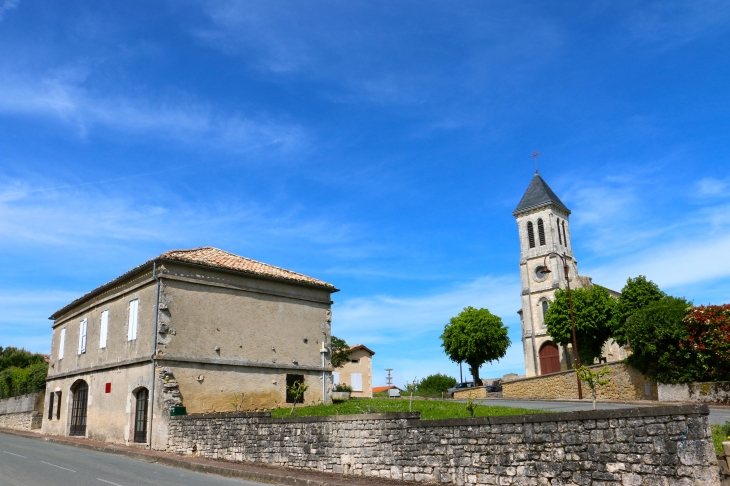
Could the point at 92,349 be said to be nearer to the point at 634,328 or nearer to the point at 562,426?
the point at 562,426

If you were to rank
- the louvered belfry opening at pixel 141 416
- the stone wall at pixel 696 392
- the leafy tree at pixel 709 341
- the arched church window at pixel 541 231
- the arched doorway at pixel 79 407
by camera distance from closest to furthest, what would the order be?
the louvered belfry opening at pixel 141 416 → the stone wall at pixel 696 392 → the leafy tree at pixel 709 341 → the arched doorway at pixel 79 407 → the arched church window at pixel 541 231

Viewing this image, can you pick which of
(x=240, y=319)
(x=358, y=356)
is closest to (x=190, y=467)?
(x=240, y=319)

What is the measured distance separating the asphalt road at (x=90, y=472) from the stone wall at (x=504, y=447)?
158 centimetres

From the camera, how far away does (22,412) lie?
110ft

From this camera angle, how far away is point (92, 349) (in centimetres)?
2362

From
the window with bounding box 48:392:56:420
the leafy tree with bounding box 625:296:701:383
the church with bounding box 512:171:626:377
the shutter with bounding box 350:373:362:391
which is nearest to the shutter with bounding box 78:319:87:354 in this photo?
the window with bounding box 48:392:56:420

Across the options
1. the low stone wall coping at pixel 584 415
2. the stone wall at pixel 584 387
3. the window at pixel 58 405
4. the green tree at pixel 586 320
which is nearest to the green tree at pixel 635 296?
the green tree at pixel 586 320

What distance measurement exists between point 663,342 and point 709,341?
1.87 m

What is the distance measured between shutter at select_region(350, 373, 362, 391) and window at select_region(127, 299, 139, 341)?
91.9 feet

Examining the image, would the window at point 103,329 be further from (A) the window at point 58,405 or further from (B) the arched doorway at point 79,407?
(A) the window at point 58,405

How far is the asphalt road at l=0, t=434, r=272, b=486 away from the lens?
34.4 ft

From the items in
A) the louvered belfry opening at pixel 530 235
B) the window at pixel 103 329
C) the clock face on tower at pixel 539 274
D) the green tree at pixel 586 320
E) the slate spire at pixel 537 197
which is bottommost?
the window at pixel 103 329

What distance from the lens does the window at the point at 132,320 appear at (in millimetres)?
20078

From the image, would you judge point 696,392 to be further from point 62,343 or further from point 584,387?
point 62,343
